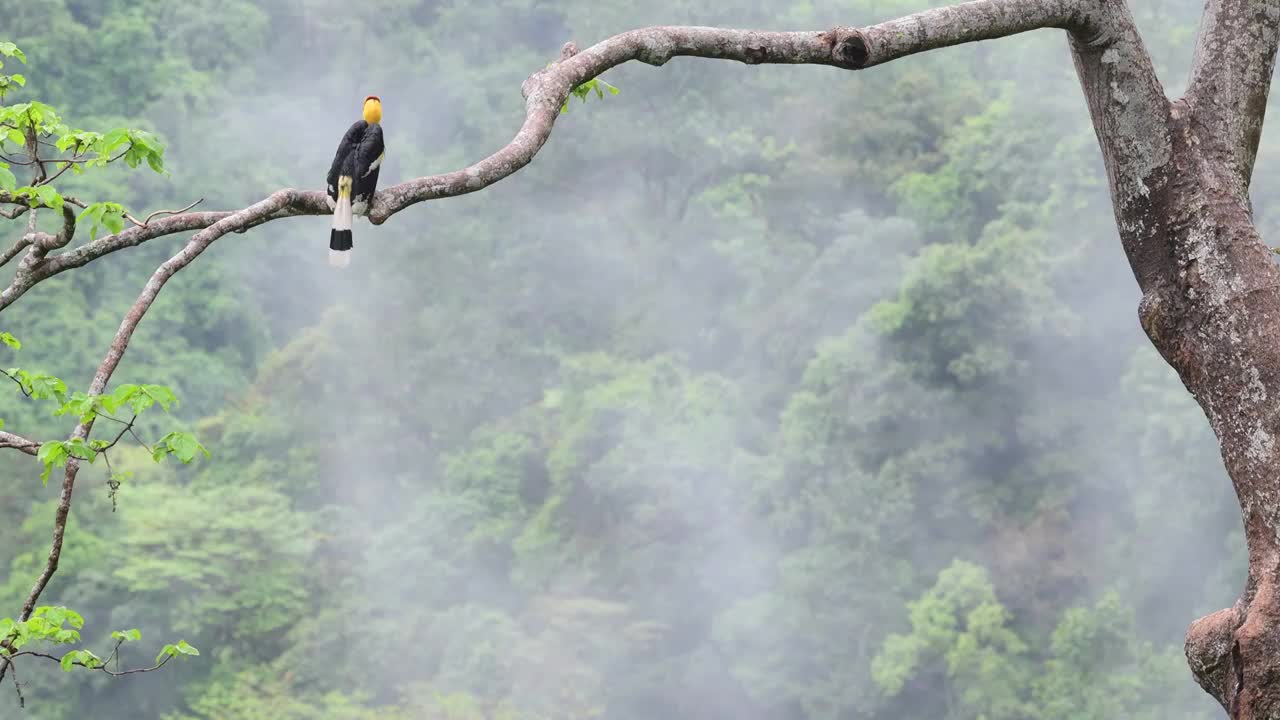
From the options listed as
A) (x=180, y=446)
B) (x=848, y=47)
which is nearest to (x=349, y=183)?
(x=180, y=446)

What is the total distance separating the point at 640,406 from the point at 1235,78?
67.5ft

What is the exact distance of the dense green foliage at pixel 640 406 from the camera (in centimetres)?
1944

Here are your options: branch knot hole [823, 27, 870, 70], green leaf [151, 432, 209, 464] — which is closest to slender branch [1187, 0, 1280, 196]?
branch knot hole [823, 27, 870, 70]

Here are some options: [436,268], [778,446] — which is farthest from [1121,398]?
[436,268]

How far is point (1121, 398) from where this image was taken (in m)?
21.8

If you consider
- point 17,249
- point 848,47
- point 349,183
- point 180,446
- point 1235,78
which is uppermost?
point 349,183

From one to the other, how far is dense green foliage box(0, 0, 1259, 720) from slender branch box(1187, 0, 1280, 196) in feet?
53.1

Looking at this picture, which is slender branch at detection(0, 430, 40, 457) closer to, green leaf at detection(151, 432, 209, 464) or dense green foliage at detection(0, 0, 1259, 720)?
green leaf at detection(151, 432, 209, 464)

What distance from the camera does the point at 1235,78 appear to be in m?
2.72

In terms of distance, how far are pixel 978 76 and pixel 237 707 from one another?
17199 mm

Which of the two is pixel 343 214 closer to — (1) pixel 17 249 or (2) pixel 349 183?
(2) pixel 349 183

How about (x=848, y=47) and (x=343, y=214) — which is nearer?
(x=848, y=47)

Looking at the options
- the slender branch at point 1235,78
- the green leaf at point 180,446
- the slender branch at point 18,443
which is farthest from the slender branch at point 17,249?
the slender branch at point 1235,78

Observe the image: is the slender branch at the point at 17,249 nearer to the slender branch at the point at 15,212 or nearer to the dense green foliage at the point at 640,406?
the slender branch at the point at 15,212
